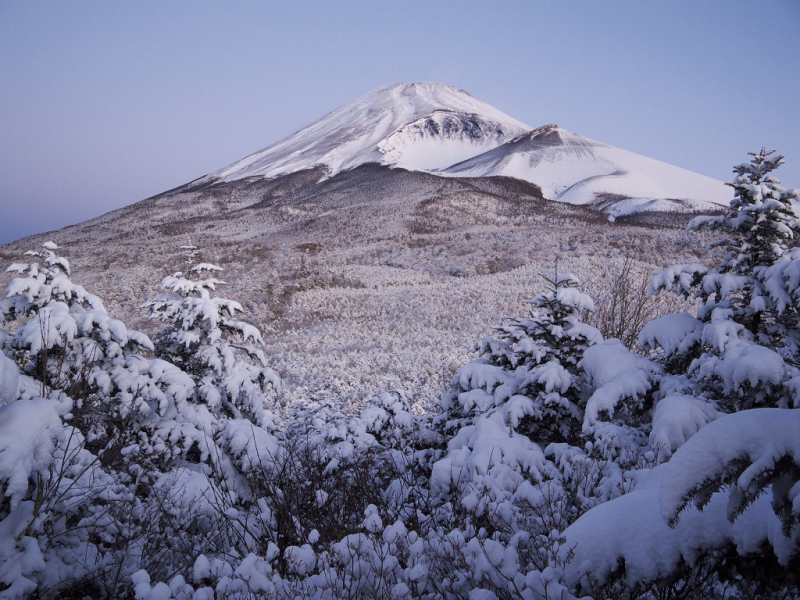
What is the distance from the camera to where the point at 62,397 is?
3.76m

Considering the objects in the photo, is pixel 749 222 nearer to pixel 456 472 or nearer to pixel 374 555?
pixel 456 472

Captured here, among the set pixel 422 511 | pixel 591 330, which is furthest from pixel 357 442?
pixel 591 330

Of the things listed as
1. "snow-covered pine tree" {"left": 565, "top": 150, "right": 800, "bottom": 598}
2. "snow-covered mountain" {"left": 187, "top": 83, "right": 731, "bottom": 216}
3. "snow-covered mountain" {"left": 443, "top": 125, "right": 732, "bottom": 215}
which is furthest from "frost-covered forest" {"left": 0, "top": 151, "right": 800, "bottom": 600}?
"snow-covered mountain" {"left": 443, "top": 125, "right": 732, "bottom": 215}

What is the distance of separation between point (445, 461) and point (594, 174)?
7111 cm

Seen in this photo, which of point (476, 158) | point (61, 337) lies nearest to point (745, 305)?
point (61, 337)

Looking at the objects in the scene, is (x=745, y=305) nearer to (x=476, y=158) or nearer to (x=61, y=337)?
(x=61, y=337)

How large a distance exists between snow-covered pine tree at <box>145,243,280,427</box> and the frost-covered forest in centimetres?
4

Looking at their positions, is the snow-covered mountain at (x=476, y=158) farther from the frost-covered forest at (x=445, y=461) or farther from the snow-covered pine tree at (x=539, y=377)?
the frost-covered forest at (x=445, y=461)

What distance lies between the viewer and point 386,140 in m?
81.7

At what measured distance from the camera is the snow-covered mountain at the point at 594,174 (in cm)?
5219

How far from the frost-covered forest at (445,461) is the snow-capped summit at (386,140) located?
218 feet

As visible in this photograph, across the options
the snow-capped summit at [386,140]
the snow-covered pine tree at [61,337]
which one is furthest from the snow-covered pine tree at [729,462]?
the snow-capped summit at [386,140]

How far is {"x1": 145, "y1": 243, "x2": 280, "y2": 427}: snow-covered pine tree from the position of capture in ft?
18.7

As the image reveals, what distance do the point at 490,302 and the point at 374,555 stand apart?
52.9 ft
